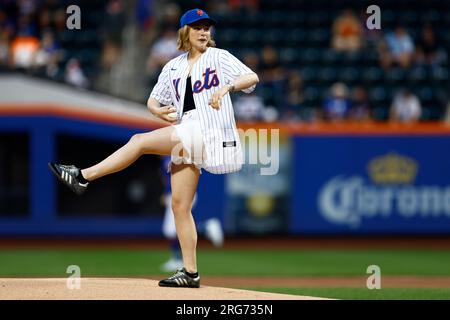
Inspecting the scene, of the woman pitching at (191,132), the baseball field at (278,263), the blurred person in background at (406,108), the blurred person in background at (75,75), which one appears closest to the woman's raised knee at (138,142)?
the woman pitching at (191,132)

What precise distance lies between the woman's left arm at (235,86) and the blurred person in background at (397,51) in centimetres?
1114

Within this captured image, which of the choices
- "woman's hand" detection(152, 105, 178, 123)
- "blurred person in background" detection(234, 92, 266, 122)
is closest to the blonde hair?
"woman's hand" detection(152, 105, 178, 123)

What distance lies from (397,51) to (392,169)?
8.79 ft

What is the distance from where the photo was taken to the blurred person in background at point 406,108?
15.6m

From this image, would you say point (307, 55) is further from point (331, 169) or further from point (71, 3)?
point (71, 3)

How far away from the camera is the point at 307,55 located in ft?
55.6

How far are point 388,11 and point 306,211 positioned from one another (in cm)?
504

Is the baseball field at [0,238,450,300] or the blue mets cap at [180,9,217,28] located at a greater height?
the blue mets cap at [180,9,217,28]

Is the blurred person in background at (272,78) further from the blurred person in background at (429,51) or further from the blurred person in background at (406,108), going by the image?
the blurred person in background at (429,51)

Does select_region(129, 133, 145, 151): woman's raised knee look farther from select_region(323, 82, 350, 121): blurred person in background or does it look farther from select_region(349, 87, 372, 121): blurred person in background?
select_region(349, 87, 372, 121): blurred person in background

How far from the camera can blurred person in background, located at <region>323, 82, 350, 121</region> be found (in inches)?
603

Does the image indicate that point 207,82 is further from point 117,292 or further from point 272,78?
point 272,78

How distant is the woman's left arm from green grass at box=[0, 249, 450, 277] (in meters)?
5.24
